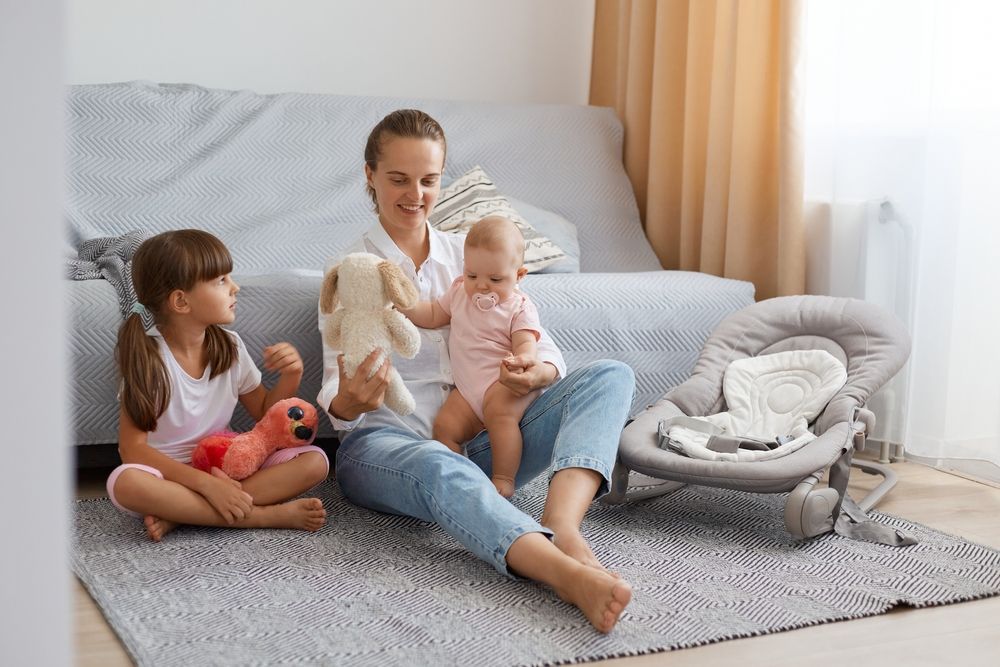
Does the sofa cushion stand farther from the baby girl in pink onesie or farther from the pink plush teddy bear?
the pink plush teddy bear

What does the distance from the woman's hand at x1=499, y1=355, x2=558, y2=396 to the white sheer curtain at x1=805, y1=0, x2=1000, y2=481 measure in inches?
42.5

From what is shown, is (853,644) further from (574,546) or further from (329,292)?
(329,292)

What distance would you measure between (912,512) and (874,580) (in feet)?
1.63

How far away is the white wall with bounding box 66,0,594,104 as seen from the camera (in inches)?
125

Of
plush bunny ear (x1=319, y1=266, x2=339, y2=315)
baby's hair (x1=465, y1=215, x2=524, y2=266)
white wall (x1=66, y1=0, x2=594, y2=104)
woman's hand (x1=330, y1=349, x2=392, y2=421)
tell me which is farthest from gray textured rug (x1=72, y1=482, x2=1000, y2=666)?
white wall (x1=66, y1=0, x2=594, y2=104)

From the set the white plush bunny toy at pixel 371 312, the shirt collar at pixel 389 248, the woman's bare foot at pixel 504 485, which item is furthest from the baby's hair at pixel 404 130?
the woman's bare foot at pixel 504 485

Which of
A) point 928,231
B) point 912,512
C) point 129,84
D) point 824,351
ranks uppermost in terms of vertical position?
point 129,84

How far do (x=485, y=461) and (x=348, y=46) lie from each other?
78.5 inches

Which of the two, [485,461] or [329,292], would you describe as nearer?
[329,292]

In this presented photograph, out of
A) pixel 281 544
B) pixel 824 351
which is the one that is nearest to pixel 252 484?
pixel 281 544

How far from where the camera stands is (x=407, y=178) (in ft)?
6.26

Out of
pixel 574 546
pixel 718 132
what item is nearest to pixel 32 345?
pixel 574 546

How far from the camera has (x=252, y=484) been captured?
186cm

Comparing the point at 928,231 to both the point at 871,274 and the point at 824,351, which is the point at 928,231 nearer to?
the point at 871,274
